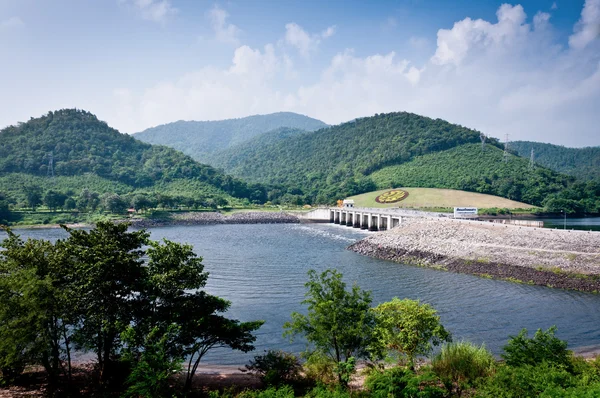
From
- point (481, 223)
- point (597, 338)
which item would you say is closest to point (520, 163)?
point (481, 223)

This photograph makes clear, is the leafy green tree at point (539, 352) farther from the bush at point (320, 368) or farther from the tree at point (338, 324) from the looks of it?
the bush at point (320, 368)

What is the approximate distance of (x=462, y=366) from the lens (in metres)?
19.2

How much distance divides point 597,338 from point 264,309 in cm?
2422

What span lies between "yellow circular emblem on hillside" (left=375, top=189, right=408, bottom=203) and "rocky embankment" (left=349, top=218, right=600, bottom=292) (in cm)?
6496

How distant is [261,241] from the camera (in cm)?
7262

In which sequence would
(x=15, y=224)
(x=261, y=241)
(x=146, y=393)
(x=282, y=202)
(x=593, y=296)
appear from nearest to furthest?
(x=146, y=393)
(x=593, y=296)
(x=261, y=241)
(x=15, y=224)
(x=282, y=202)

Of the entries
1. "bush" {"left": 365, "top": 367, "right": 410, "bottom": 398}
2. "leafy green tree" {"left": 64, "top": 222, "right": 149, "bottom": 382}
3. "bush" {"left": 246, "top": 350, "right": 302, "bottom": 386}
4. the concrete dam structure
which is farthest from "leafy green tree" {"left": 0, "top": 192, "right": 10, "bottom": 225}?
"bush" {"left": 365, "top": 367, "right": 410, "bottom": 398}

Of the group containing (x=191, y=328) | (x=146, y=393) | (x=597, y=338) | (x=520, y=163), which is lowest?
(x=597, y=338)

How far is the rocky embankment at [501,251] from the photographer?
132ft

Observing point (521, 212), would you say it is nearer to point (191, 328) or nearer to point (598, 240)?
point (598, 240)

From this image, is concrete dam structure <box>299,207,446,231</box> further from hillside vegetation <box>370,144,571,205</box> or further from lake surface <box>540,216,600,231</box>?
hillside vegetation <box>370,144,571,205</box>

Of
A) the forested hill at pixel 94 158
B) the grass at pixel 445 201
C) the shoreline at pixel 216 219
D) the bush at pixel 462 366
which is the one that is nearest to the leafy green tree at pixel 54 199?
the shoreline at pixel 216 219

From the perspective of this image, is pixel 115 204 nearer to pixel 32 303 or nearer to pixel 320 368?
pixel 32 303

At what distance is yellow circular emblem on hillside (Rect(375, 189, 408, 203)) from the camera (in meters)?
129
